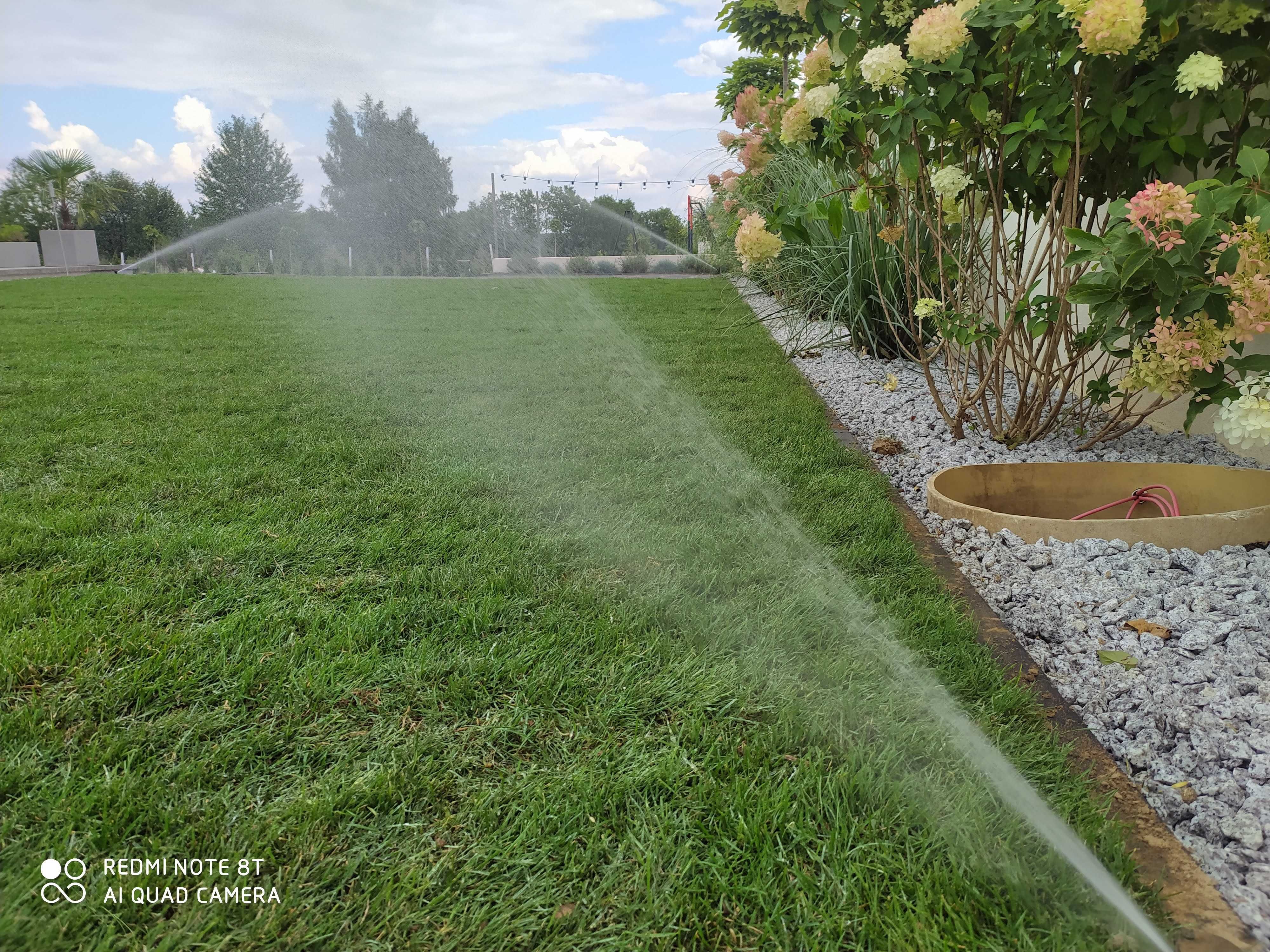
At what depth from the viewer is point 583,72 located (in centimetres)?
557

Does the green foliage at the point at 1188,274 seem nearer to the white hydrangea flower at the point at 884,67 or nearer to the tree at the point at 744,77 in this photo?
the white hydrangea flower at the point at 884,67

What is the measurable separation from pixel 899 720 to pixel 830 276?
12.6 feet

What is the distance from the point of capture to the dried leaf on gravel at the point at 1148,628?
171cm

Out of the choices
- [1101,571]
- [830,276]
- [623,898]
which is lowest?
[623,898]

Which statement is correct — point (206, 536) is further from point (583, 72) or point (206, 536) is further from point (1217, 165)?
point (583, 72)

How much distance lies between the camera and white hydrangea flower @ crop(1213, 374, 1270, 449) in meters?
1.93

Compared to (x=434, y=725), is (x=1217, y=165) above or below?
above

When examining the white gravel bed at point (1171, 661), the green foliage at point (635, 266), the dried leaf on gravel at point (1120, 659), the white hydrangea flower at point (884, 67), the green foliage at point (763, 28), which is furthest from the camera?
the green foliage at point (635, 266)

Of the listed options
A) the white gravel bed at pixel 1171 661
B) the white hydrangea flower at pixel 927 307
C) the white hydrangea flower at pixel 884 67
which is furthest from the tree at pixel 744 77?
the white gravel bed at pixel 1171 661

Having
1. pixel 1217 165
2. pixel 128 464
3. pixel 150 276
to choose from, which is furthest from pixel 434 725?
pixel 150 276

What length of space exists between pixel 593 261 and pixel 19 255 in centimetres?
2310

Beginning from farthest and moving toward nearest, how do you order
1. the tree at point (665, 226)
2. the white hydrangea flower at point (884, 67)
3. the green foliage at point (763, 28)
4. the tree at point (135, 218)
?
the tree at point (135, 218)
the tree at point (665, 226)
the green foliage at point (763, 28)
the white hydrangea flower at point (884, 67)

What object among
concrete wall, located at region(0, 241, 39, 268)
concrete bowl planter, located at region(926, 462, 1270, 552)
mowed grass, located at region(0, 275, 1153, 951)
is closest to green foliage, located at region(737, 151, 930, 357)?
concrete bowl planter, located at region(926, 462, 1270, 552)

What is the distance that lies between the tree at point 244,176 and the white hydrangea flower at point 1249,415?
11.7 m
